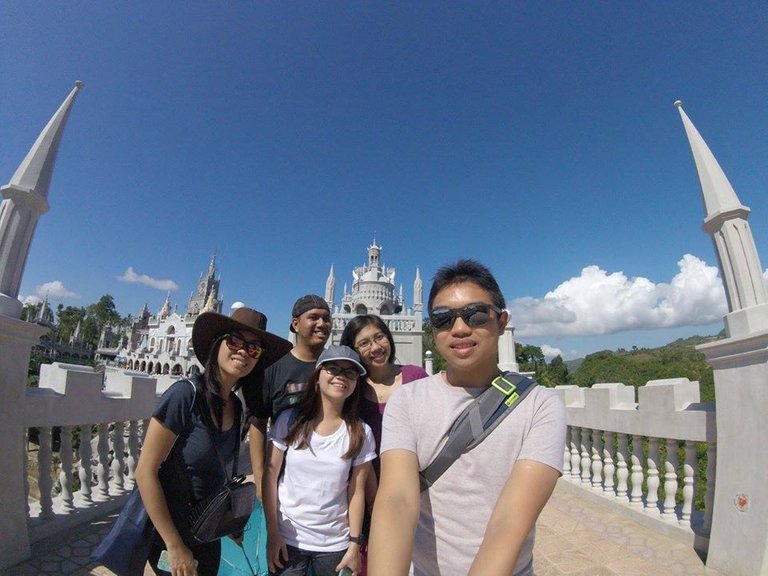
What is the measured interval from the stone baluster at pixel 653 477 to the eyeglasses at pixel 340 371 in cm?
387

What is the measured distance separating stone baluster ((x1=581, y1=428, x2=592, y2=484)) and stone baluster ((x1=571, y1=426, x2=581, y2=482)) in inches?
7.3

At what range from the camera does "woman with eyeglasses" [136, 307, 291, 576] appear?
1.81 meters

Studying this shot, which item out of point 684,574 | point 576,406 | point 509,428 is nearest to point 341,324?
point 576,406

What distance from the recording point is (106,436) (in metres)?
4.02

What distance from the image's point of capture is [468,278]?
1.63 meters

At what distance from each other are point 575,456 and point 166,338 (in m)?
73.5

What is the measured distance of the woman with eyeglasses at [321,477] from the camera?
205 centimetres

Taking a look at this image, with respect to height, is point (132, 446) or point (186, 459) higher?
point (186, 459)

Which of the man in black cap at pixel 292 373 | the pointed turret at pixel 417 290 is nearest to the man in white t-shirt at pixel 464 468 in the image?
the man in black cap at pixel 292 373

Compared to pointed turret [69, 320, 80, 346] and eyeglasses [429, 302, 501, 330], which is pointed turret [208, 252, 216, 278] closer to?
pointed turret [69, 320, 80, 346]

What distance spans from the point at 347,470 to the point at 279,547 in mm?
545

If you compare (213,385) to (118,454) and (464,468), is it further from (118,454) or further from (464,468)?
(118,454)

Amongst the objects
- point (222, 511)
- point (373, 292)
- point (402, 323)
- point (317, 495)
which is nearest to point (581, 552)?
point (317, 495)

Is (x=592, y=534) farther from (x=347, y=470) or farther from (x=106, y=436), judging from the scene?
(x=106, y=436)
